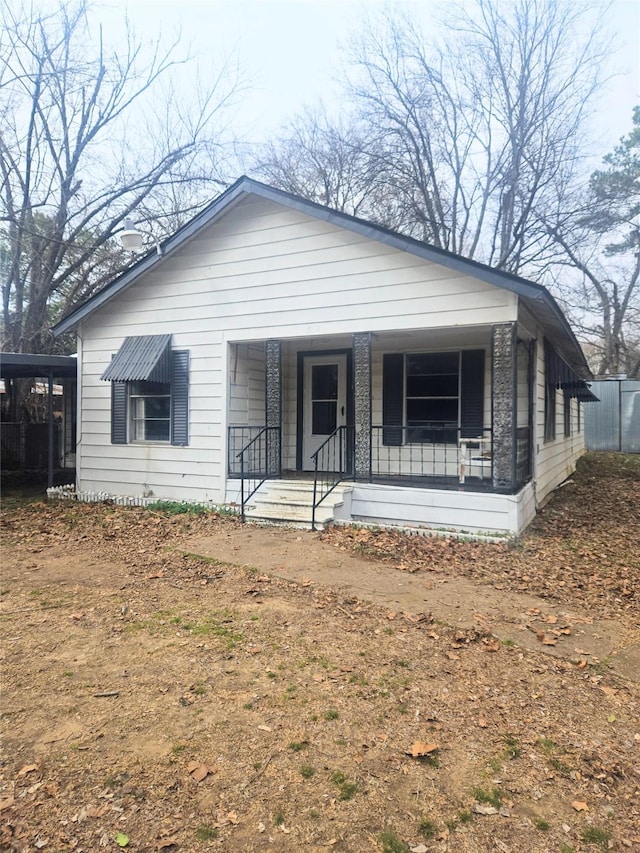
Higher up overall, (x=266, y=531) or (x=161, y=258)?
(x=161, y=258)

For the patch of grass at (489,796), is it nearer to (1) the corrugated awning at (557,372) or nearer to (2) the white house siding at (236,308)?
(2) the white house siding at (236,308)

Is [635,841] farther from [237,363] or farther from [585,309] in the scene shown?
[585,309]

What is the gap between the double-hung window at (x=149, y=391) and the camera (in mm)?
9773

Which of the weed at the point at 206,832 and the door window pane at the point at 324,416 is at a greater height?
the door window pane at the point at 324,416

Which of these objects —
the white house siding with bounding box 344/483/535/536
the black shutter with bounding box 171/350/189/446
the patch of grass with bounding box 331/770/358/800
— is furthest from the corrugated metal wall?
the patch of grass with bounding box 331/770/358/800

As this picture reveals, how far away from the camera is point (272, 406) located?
9453 millimetres

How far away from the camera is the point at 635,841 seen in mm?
2205

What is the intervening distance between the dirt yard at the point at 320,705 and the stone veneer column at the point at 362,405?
2431 mm

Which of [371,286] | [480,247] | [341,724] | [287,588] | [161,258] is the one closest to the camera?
[341,724]

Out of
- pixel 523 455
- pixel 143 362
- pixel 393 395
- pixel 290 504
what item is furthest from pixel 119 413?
pixel 523 455

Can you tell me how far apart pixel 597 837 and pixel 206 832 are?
1.63 meters

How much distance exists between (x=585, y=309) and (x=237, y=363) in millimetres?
20964

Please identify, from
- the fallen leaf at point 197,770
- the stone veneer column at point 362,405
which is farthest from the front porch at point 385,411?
the fallen leaf at point 197,770

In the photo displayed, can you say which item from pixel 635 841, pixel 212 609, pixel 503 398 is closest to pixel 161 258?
pixel 503 398
